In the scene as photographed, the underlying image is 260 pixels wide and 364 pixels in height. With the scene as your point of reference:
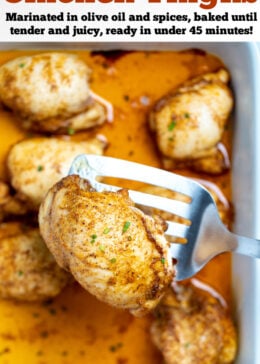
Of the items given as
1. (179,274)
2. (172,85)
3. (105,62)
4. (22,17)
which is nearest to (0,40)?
(22,17)

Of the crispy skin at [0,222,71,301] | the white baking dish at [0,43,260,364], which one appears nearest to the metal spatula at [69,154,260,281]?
the white baking dish at [0,43,260,364]

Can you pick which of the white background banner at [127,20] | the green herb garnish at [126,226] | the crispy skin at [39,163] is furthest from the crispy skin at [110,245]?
the white background banner at [127,20]

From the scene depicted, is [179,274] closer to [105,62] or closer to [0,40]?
[105,62]

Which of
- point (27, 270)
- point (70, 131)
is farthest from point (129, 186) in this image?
point (27, 270)

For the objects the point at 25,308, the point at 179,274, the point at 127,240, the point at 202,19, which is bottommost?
the point at 25,308

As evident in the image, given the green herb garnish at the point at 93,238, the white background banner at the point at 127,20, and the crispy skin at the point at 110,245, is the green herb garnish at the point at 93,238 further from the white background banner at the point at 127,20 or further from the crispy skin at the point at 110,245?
the white background banner at the point at 127,20

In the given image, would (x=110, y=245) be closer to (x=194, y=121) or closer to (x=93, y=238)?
(x=93, y=238)
